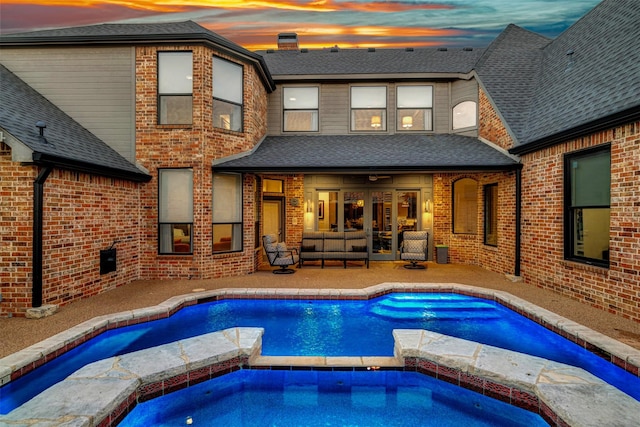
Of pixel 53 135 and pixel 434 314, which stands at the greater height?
pixel 53 135

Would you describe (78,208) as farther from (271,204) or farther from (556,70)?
(556,70)

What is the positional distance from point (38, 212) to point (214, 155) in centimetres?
383

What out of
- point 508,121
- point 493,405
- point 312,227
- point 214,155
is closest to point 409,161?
point 508,121

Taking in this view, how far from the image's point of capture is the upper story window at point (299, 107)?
11.3 metres

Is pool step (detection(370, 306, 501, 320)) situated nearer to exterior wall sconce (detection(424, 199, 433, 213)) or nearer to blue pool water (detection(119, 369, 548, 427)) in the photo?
blue pool water (detection(119, 369, 548, 427))

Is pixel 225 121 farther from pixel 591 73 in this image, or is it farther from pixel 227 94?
pixel 591 73

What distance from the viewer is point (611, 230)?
5.45 m

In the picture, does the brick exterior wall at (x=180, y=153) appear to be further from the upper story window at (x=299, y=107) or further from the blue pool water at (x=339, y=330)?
the upper story window at (x=299, y=107)

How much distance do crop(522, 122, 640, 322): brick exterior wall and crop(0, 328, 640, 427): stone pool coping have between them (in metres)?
2.80

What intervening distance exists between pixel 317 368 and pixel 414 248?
653 cm

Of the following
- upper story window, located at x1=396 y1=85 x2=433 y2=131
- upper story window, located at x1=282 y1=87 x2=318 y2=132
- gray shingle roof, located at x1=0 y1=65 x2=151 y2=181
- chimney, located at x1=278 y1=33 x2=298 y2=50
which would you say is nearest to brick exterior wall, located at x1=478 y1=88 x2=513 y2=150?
upper story window, located at x1=396 y1=85 x2=433 y2=131

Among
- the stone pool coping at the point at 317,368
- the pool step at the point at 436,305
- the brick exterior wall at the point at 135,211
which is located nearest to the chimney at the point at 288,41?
the brick exterior wall at the point at 135,211

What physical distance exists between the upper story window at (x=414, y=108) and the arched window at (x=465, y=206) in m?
2.21

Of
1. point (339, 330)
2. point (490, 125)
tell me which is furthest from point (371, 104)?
point (339, 330)
